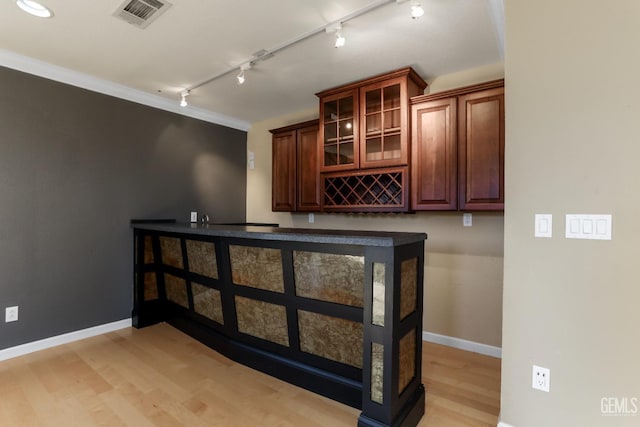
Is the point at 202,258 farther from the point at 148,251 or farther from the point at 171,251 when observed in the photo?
the point at 148,251

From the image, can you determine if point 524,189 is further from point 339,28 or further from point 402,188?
point 339,28

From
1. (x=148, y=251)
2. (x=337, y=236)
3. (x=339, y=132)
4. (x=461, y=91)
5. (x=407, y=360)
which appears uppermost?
(x=461, y=91)

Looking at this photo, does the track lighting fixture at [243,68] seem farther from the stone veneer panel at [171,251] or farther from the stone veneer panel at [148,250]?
the stone veneer panel at [148,250]

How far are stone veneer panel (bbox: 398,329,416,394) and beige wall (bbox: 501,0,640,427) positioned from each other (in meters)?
0.48

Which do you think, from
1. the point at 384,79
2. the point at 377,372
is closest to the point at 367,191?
the point at 384,79

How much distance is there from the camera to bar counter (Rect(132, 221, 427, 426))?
1.58 m

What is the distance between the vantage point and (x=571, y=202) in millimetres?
1439

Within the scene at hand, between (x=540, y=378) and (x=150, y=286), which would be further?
(x=150, y=286)

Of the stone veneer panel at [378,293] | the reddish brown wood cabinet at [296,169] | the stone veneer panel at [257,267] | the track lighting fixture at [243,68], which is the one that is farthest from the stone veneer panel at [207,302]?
the track lighting fixture at [243,68]

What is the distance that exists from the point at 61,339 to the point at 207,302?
145 centimetres

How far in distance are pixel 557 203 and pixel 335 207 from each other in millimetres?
2007

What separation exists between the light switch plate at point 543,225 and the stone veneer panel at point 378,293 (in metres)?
0.80

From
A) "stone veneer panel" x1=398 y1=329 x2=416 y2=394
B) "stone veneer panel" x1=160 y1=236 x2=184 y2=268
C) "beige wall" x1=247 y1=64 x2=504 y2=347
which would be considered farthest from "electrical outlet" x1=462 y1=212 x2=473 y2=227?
"stone veneer panel" x1=160 y1=236 x2=184 y2=268

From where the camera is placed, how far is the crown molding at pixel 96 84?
A: 2.57m
